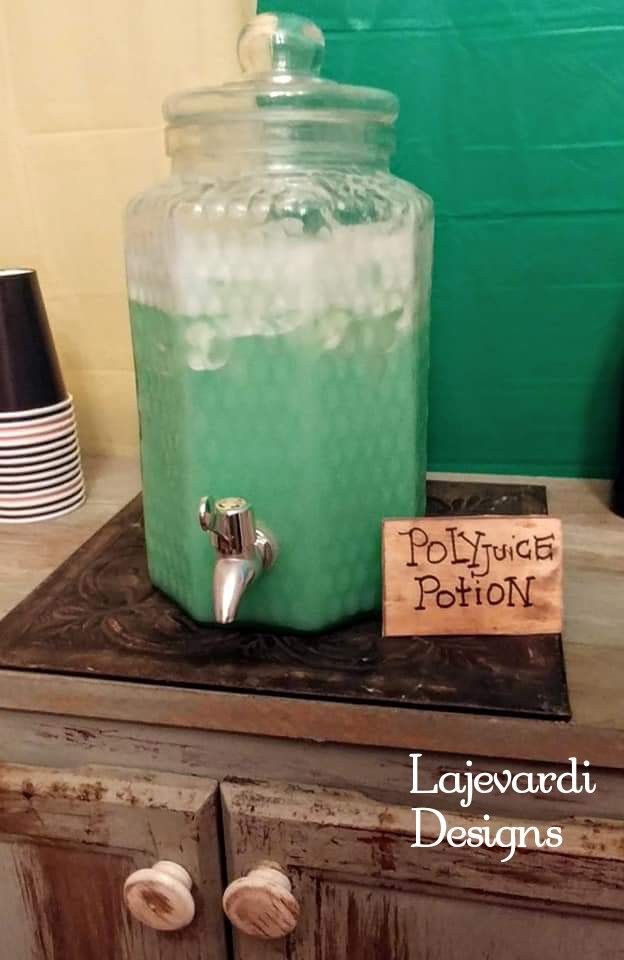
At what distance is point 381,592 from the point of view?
0.68 meters

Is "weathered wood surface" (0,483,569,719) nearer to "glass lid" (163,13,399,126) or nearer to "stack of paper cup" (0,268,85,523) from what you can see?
"stack of paper cup" (0,268,85,523)

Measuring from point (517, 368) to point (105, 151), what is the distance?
1.72 ft

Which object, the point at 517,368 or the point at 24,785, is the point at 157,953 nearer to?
the point at 24,785

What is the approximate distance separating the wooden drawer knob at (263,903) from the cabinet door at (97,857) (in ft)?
0.11

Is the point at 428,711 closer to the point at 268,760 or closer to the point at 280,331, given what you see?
the point at 268,760

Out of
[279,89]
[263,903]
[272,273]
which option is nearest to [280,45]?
[279,89]

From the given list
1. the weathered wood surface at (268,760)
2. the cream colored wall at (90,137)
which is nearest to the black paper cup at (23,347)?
the cream colored wall at (90,137)

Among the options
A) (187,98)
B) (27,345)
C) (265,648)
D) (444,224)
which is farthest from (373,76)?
(265,648)

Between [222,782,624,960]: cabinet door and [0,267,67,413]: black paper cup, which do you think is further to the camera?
[0,267,67,413]: black paper cup

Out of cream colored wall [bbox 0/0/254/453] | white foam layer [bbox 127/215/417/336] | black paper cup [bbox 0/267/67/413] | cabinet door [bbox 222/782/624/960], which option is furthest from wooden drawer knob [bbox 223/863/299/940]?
cream colored wall [bbox 0/0/254/453]

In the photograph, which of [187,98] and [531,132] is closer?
[187,98]

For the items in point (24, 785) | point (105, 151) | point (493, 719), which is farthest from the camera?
point (105, 151)

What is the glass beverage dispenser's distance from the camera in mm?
593

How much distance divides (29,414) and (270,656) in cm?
42
